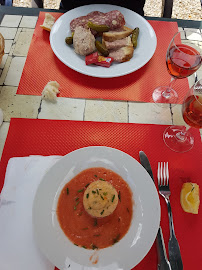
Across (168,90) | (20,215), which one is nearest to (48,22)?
(168,90)

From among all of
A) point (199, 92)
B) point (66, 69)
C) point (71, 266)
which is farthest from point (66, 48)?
point (71, 266)

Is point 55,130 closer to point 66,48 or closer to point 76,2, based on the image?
point 66,48

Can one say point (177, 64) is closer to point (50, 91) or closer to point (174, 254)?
point (50, 91)

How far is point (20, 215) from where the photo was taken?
82cm

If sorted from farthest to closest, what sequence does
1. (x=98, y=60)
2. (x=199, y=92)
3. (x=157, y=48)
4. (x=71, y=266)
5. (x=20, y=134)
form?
1. (x=157, y=48)
2. (x=98, y=60)
3. (x=20, y=134)
4. (x=199, y=92)
5. (x=71, y=266)

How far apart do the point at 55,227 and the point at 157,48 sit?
1113 mm

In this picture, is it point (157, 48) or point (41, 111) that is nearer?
point (41, 111)

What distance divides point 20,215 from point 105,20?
1.09 metres

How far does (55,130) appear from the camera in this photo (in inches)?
41.5

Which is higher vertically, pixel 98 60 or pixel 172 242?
pixel 98 60

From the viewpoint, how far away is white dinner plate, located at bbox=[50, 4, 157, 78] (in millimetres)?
1195

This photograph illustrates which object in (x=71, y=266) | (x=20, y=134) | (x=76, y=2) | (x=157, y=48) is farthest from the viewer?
(x=76, y=2)

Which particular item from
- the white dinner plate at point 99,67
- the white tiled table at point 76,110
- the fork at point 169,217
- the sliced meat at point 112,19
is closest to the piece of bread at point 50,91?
the white tiled table at point 76,110

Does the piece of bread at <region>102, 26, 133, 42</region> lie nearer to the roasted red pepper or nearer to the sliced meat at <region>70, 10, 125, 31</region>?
the sliced meat at <region>70, 10, 125, 31</region>
